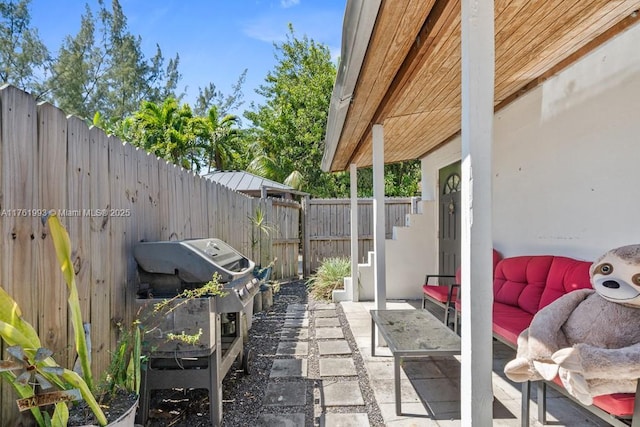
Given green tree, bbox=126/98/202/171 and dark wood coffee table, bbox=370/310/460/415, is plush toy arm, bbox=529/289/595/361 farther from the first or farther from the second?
green tree, bbox=126/98/202/171

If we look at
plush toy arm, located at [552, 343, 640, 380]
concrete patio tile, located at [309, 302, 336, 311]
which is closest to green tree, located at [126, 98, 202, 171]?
concrete patio tile, located at [309, 302, 336, 311]

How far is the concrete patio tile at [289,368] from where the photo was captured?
3.05 metres

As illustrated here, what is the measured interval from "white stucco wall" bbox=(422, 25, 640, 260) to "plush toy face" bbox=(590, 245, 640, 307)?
95 cm

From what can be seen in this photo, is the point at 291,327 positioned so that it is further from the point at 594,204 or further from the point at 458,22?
the point at 458,22

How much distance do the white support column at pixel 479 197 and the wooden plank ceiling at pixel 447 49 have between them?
1.34 ft

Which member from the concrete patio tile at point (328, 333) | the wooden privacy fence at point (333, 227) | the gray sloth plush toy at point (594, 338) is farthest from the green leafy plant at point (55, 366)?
the wooden privacy fence at point (333, 227)

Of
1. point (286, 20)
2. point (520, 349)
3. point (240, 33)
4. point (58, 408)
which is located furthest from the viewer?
point (240, 33)

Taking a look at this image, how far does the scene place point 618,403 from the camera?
60.5 inches

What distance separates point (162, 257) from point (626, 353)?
2.32 m

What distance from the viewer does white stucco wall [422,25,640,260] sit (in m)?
2.46

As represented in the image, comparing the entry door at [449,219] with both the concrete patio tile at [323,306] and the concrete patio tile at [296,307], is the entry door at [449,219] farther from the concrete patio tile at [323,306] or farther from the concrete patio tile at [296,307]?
the concrete patio tile at [296,307]

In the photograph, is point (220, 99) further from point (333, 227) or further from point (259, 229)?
point (259, 229)

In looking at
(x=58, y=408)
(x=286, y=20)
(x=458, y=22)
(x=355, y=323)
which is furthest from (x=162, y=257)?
(x=286, y=20)

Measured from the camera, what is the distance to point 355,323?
448 centimetres
